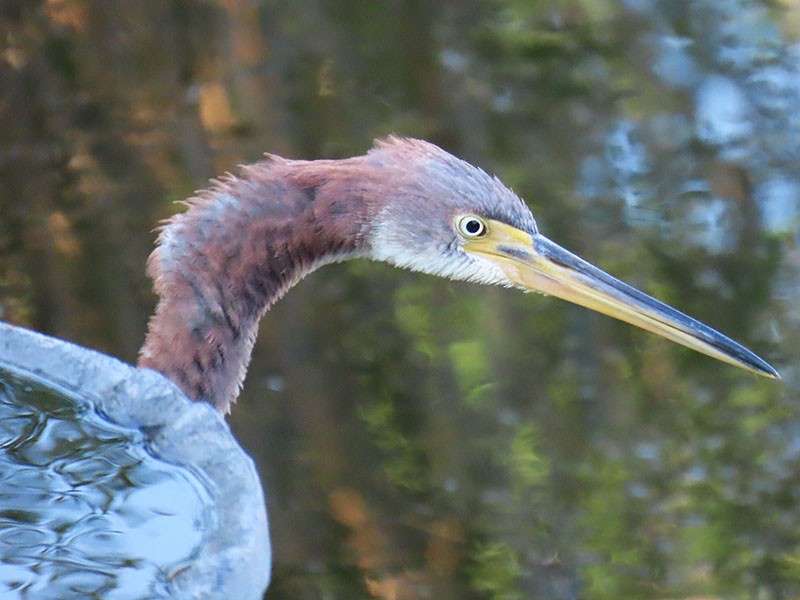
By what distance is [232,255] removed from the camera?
1.76 metres

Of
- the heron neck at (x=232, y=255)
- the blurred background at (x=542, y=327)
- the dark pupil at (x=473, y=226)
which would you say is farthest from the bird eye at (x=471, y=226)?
the blurred background at (x=542, y=327)

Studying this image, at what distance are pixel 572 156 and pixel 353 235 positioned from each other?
150 cm

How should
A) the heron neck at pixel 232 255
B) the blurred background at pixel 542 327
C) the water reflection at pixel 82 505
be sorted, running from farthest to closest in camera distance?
the blurred background at pixel 542 327 < the heron neck at pixel 232 255 < the water reflection at pixel 82 505

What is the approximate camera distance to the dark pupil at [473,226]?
75.0 inches

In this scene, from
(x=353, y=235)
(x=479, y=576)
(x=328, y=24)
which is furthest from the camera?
(x=328, y=24)

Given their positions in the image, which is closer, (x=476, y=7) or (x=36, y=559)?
(x=36, y=559)

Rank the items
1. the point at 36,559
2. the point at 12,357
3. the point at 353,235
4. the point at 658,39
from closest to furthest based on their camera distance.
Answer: the point at 36,559 → the point at 12,357 → the point at 353,235 → the point at 658,39

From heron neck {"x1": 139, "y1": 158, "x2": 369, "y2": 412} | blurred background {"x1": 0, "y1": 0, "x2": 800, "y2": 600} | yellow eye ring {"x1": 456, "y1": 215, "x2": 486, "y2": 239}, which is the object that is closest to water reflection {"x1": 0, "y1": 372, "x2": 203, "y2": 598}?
heron neck {"x1": 139, "y1": 158, "x2": 369, "y2": 412}

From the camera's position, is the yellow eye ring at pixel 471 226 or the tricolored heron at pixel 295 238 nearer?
the tricolored heron at pixel 295 238

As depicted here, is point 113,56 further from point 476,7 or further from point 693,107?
point 693,107

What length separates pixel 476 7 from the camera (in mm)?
3246

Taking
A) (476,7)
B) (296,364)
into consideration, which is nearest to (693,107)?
(476,7)

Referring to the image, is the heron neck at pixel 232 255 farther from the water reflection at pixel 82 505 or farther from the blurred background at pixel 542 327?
the blurred background at pixel 542 327

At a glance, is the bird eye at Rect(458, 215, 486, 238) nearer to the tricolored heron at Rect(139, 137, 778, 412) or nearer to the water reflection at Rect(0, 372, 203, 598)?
the tricolored heron at Rect(139, 137, 778, 412)
